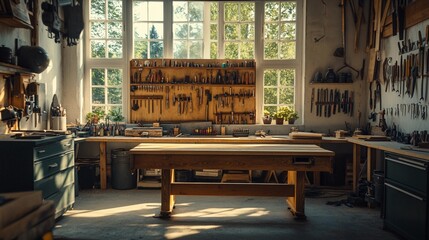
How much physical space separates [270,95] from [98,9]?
140 inches

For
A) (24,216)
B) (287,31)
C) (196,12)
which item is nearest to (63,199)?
(24,216)

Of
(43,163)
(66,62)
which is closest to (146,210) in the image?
(43,163)

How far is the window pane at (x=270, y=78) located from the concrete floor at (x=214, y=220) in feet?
7.66

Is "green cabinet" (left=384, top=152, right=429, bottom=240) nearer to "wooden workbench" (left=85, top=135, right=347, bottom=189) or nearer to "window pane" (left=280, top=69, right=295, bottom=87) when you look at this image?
"wooden workbench" (left=85, top=135, right=347, bottom=189)

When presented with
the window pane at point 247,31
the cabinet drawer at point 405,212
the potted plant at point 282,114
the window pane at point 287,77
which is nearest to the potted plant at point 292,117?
the potted plant at point 282,114

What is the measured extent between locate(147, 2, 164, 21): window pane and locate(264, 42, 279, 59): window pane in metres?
2.02

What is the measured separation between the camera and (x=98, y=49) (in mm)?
7352

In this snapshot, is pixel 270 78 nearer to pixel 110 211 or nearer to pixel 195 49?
pixel 195 49

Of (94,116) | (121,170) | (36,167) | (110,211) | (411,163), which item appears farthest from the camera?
(94,116)

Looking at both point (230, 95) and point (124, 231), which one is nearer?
point (124, 231)

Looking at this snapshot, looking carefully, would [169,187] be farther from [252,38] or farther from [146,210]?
[252,38]

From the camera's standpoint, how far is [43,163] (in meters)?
4.26

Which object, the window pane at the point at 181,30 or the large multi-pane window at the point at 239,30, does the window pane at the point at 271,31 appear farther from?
the window pane at the point at 181,30

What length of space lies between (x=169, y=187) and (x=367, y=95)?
4.08 metres
